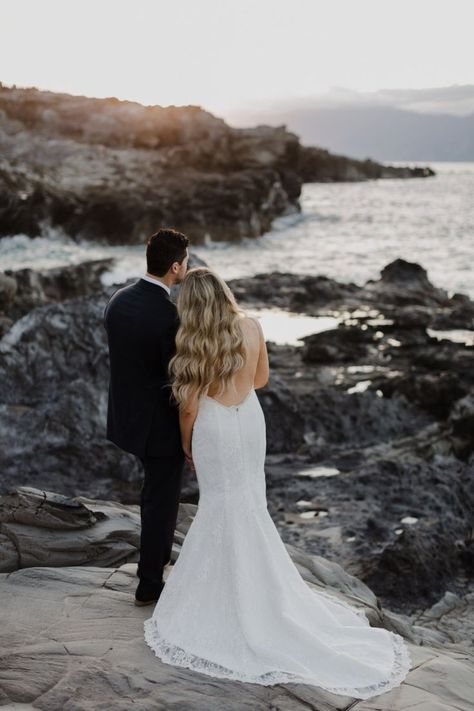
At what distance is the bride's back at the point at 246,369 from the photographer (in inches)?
154

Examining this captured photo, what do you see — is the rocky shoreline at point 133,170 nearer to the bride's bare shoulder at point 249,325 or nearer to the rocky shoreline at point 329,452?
the rocky shoreline at point 329,452

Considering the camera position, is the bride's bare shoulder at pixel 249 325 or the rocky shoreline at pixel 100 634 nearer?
the rocky shoreline at pixel 100 634

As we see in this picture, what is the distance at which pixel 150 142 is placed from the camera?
62906mm

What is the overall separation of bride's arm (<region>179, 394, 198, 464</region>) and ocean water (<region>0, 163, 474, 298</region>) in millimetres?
15028

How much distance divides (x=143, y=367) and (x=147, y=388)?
3.9 inches

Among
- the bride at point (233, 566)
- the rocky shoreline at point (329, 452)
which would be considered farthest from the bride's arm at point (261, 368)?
the rocky shoreline at point (329, 452)

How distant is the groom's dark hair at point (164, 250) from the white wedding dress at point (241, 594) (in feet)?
2.09

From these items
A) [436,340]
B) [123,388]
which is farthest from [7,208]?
[123,388]

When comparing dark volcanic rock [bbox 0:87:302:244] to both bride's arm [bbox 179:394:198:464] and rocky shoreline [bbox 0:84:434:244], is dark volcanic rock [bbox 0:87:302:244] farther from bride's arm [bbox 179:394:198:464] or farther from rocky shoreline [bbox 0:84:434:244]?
bride's arm [bbox 179:394:198:464]

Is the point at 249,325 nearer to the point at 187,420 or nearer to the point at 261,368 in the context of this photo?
the point at 261,368

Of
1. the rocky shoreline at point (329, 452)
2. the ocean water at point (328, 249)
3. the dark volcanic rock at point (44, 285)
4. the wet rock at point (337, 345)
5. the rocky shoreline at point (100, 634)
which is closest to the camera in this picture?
the rocky shoreline at point (100, 634)

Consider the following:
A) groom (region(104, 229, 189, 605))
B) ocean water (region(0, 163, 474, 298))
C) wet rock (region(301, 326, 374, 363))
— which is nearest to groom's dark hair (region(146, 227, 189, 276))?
groom (region(104, 229, 189, 605))

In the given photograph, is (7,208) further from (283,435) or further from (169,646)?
(169,646)

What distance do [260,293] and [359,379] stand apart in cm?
864
